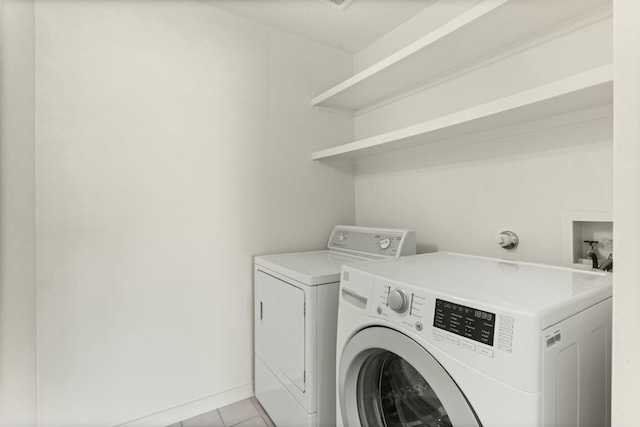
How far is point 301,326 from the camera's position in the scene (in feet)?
4.37

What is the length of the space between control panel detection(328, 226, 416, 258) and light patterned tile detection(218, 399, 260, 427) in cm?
104

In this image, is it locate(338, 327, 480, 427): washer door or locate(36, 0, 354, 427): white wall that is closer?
locate(338, 327, 480, 427): washer door

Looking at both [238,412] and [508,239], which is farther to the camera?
[238,412]

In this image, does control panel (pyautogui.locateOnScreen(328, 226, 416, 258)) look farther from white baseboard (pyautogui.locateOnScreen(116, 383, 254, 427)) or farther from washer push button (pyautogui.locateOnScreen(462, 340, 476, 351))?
white baseboard (pyautogui.locateOnScreen(116, 383, 254, 427))

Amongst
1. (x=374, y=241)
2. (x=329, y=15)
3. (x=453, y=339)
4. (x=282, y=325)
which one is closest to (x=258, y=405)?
(x=282, y=325)

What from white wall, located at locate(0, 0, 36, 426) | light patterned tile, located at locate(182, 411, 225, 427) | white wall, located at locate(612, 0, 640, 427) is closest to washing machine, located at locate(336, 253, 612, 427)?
white wall, located at locate(612, 0, 640, 427)

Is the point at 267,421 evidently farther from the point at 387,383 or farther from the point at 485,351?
the point at 485,351

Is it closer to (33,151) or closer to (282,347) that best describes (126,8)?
(33,151)

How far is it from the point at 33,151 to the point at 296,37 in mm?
1578

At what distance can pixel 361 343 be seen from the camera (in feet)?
3.40

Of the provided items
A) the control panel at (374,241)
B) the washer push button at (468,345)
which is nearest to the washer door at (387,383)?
the washer push button at (468,345)

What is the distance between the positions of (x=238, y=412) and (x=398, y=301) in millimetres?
1362

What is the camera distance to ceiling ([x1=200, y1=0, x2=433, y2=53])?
1.72 m

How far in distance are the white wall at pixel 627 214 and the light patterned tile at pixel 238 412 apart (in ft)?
5.38
